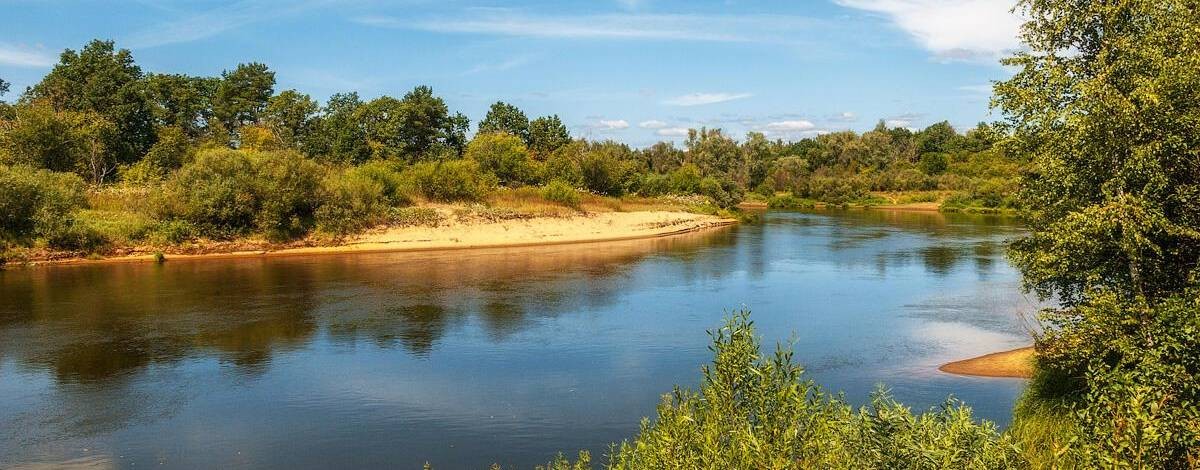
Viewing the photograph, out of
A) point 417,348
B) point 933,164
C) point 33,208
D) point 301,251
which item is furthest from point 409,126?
point 933,164

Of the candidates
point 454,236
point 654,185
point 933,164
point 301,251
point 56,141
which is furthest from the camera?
point 933,164

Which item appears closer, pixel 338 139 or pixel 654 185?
pixel 338 139

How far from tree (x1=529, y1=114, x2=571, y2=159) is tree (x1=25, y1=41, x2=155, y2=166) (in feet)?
122

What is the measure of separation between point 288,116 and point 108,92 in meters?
18.9

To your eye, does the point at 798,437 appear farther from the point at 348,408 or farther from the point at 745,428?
the point at 348,408

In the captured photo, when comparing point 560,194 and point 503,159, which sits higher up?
point 503,159

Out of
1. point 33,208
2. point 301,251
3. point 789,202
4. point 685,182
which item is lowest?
point 301,251

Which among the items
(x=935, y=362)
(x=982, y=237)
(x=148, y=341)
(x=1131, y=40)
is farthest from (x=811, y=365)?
(x=982, y=237)

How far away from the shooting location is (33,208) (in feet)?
115

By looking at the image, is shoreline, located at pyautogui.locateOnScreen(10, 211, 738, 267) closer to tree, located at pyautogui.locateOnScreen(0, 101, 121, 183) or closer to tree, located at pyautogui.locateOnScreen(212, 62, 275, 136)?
tree, located at pyautogui.locateOnScreen(0, 101, 121, 183)

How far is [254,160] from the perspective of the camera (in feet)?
137

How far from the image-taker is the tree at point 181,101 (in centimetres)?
6444

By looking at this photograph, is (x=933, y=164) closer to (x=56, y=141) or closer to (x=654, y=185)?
(x=654, y=185)

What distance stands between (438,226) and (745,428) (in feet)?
137
